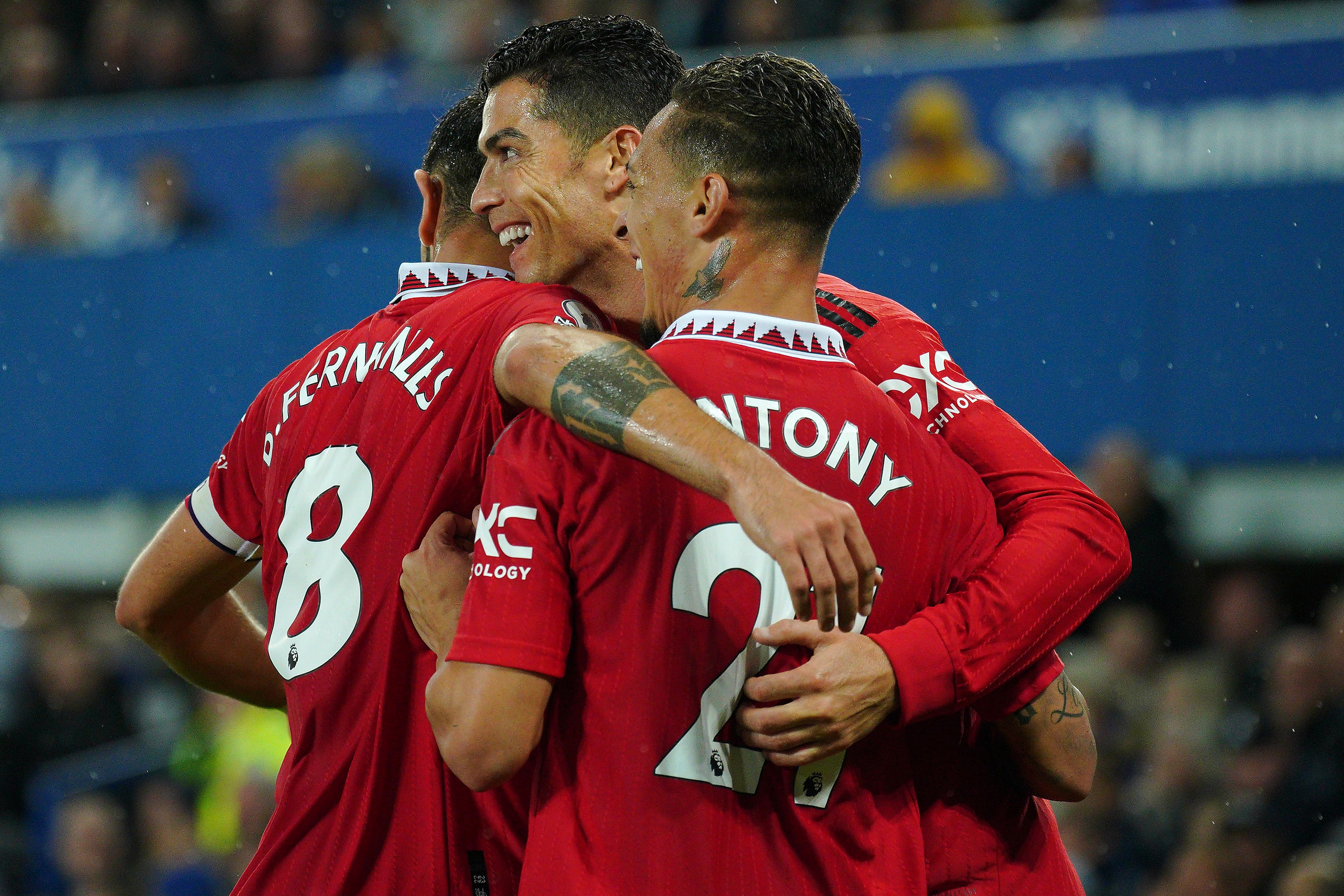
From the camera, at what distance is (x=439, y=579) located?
7.79 ft

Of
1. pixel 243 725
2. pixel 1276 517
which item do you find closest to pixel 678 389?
pixel 1276 517

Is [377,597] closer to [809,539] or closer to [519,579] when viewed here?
[519,579]

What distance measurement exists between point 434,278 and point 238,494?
0.58 meters

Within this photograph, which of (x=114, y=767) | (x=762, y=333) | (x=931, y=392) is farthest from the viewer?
(x=114, y=767)

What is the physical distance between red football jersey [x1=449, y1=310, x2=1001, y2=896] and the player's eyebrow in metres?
0.93

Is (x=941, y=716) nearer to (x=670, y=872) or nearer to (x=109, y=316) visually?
(x=670, y=872)

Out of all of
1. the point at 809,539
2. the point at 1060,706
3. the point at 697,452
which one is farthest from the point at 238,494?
the point at 1060,706

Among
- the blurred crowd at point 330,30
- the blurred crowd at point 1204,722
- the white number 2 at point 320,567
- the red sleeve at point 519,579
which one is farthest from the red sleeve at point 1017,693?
the blurred crowd at point 330,30

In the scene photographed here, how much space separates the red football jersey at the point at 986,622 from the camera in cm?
220

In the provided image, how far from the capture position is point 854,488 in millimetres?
2170

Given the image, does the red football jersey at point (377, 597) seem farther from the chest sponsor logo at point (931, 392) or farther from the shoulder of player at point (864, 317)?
the chest sponsor logo at point (931, 392)

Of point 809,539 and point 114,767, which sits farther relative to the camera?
point 114,767

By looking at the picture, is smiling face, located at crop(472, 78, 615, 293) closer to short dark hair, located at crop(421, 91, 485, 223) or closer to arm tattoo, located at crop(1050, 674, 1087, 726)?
short dark hair, located at crop(421, 91, 485, 223)

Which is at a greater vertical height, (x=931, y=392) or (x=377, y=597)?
(x=931, y=392)
